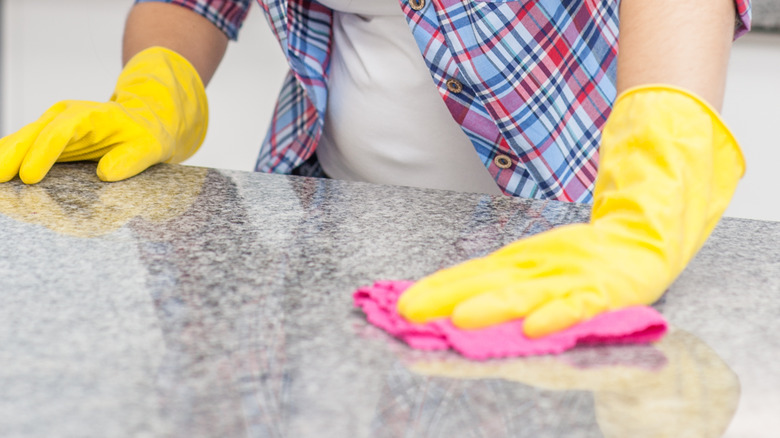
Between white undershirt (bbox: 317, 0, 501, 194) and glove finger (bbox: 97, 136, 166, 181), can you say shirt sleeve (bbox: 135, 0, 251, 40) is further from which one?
glove finger (bbox: 97, 136, 166, 181)

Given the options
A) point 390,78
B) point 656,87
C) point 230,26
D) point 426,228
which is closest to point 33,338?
point 426,228

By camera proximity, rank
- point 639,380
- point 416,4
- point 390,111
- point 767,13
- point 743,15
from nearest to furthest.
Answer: point 639,380, point 743,15, point 416,4, point 390,111, point 767,13

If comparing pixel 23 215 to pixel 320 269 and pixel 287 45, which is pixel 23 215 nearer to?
pixel 320 269

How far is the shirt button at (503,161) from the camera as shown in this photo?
1052 mm

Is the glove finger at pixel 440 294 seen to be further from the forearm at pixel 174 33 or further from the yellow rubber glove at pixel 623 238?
the forearm at pixel 174 33

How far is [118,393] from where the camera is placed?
457 millimetres

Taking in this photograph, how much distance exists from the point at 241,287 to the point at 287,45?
598mm

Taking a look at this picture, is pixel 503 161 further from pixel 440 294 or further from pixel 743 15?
pixel 440 294

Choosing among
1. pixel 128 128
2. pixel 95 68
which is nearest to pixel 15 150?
pixel 128 128

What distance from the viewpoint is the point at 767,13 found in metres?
2.04

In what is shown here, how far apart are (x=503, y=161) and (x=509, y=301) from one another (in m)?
0.52

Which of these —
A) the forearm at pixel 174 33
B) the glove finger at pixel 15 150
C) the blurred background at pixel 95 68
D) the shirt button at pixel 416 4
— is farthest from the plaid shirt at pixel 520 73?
the blurred background at pixel 95 68

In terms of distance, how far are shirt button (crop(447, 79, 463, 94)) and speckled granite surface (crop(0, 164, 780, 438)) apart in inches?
8.8

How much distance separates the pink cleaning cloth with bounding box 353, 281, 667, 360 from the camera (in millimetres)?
532
